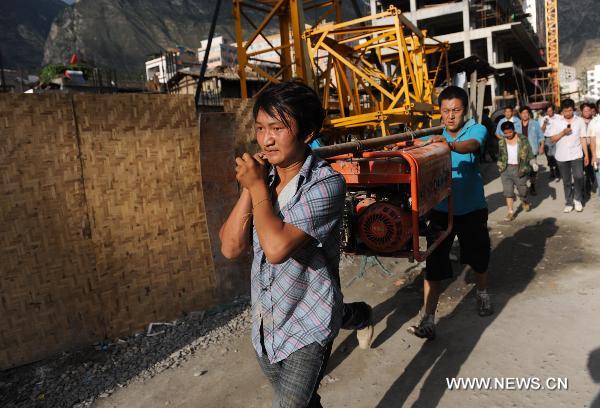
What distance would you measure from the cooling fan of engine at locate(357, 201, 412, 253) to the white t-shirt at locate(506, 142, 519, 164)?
5.49m

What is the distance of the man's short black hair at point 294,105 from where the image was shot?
1595 mm

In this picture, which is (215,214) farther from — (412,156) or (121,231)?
(412,156)

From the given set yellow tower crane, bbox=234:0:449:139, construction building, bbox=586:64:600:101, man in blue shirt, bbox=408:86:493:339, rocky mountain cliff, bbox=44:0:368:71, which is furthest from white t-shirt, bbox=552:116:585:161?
construction building, bbox=586:64:600:101

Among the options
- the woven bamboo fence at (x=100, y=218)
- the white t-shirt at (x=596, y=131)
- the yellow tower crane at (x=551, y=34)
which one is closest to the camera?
the woven bamboo fence at (x=100, y=218)

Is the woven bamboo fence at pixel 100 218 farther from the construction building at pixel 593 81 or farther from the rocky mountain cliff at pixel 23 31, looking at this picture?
the construction building at pixel 593 81

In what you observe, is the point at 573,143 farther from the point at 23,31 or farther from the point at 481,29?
the point at 23,31

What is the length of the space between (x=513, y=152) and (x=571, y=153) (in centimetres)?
85

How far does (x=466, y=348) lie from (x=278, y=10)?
7.65 m

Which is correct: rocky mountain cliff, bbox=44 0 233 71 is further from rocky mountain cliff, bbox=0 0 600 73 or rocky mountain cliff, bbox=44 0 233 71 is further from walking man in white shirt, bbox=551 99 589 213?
walking man in white shirt, bbox=551 99 589 213

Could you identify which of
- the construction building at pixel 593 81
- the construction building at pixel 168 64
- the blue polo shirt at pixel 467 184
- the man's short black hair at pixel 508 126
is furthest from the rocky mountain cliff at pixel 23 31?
the construction building at pixel 593 81

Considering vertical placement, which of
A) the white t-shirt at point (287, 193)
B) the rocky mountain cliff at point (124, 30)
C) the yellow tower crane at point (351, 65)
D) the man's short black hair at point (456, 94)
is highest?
the rocky mountain cliff at point (124, 30)

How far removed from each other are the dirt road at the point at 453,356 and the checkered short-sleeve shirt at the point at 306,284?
1447mm

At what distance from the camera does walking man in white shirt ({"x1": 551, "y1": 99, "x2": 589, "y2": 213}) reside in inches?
281

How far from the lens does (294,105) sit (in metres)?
1.59
